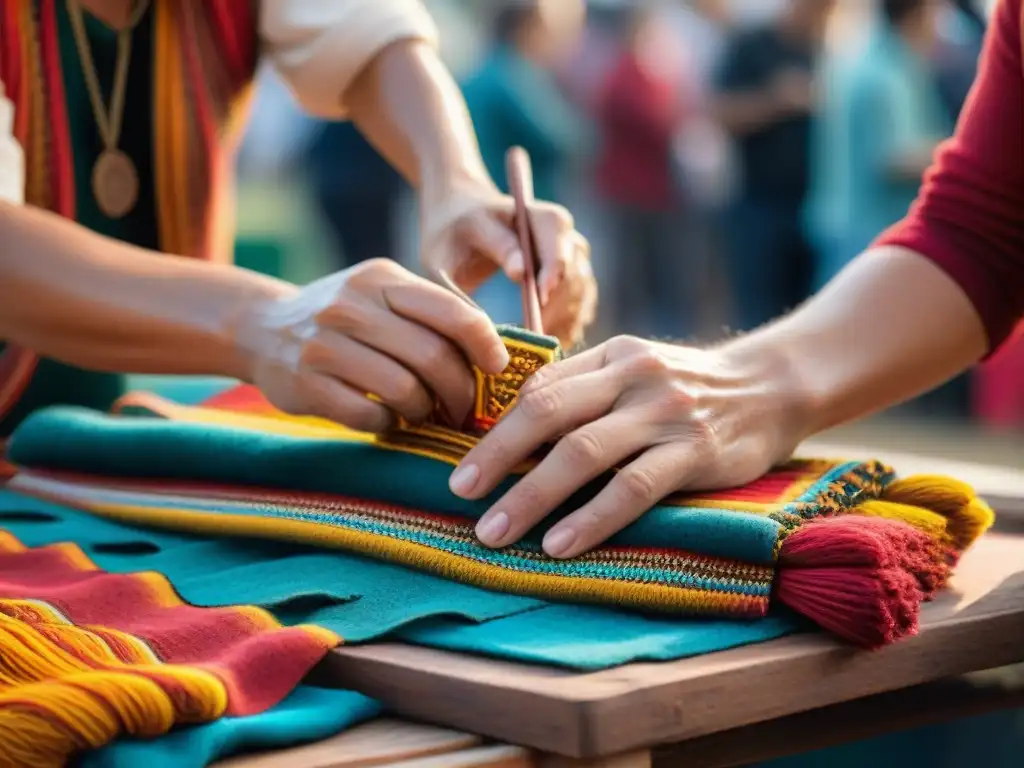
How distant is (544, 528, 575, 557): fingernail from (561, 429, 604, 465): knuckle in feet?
0.14

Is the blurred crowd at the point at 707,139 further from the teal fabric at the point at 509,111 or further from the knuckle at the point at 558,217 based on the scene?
the knuckle at the point at 558,217

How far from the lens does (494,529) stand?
83cm

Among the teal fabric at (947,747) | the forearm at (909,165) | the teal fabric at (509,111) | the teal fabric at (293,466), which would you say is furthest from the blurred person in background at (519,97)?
the teal fabric at (947,747)

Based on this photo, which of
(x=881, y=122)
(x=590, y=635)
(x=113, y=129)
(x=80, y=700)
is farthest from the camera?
(x=881, y=122)

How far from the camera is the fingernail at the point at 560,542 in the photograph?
2.65 feet

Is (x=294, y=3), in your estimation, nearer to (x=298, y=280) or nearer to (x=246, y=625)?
(x=246, y=625)

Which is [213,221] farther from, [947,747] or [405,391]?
[947,747]

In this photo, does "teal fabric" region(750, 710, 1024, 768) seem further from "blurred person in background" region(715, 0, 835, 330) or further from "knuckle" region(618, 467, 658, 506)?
"blurred person in background" region(715, 0, 835, 330)

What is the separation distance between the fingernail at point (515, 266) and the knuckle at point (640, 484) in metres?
0.32

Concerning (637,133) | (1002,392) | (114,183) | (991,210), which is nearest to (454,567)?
(991,210)

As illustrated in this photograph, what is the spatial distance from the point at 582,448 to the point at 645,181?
4312 millimetres

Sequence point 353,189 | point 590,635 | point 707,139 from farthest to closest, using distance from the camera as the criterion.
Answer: point 707,139
point 353,189
point 590,635

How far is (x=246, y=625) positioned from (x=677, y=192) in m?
4.48

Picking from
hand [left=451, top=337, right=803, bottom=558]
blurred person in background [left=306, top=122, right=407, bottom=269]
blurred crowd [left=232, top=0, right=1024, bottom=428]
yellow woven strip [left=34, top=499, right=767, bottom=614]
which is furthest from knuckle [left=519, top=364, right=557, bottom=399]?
blurred person in background [left=306, top=122, right=407, bottom=269]
